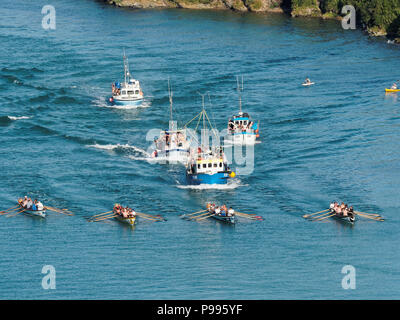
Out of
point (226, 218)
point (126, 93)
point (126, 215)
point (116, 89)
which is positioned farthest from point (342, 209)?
point (116, 89)

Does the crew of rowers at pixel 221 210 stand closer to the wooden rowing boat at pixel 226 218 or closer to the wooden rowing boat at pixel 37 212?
the wooden rowing boat at pixel 226 218

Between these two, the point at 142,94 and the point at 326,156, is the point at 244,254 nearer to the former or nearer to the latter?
the point at 326,156

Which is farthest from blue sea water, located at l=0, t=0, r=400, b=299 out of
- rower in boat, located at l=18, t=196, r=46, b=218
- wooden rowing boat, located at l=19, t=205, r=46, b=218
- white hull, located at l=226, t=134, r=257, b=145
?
white hull, located at l=226, t=134, r=257, b=145

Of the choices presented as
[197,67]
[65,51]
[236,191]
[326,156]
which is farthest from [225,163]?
[65,51]

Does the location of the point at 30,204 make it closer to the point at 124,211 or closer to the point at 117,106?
the point at 124,211

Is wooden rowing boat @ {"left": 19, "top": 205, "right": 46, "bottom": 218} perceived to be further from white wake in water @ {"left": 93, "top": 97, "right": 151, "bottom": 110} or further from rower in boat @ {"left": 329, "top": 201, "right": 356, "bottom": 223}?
white wake in water @ {"left": 93, "top": 97, "right": 151, "bottom": 110}

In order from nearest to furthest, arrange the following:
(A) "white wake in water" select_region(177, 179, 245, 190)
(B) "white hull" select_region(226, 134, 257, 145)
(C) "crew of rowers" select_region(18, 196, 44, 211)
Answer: (C) "crew of rowers" select_region(18, 196, 44, 211)
(A) "white wake in water" select_region(177, 179, 245, 190)
(B) "white hull" select_region(226, 134, 257, 145)
